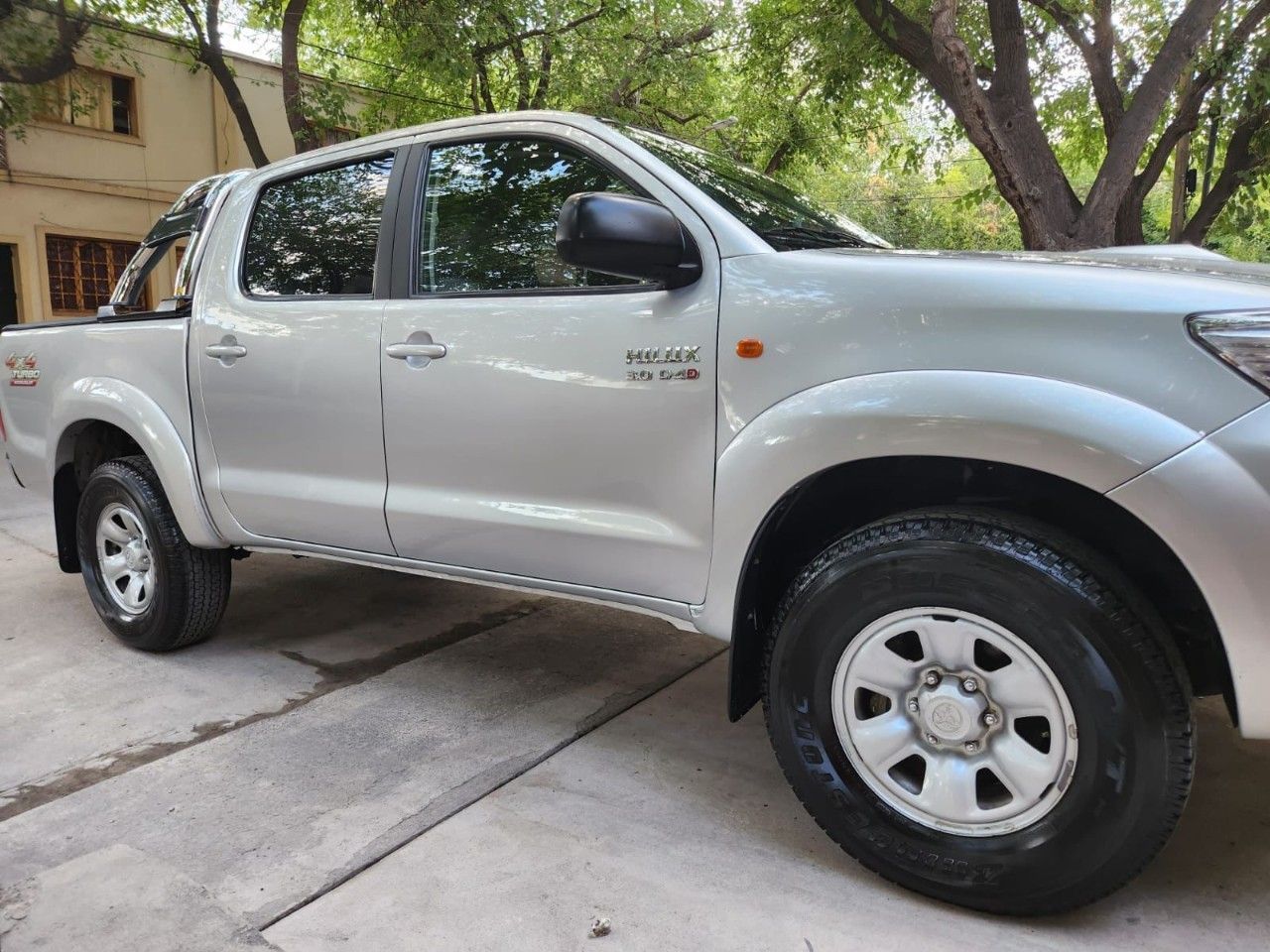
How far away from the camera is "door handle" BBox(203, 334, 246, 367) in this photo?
3.31 metres

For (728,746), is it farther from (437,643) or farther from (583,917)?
(437,643)

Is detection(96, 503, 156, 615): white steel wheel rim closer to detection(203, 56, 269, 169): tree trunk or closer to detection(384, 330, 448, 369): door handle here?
detection(384, 330, 448, 369): door handle

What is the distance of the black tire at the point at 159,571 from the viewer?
365cm

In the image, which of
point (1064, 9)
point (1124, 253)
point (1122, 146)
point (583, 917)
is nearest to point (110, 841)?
point (583, 917)

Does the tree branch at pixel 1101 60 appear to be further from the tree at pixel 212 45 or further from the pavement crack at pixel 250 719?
the tree at pixel 212 45

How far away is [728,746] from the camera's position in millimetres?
3018

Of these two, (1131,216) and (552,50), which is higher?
(552,50)

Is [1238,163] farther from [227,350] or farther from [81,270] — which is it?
[81,270]

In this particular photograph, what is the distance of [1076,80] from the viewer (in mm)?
11047

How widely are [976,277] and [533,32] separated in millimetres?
11729

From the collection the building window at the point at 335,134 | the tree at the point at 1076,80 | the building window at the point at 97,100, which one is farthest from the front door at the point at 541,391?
the building window at the point at 97,100

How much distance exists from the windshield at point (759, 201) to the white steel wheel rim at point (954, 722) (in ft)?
3.36

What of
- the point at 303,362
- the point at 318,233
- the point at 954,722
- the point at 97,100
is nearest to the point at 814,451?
the point at 954,722

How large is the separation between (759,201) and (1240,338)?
4.66ft
